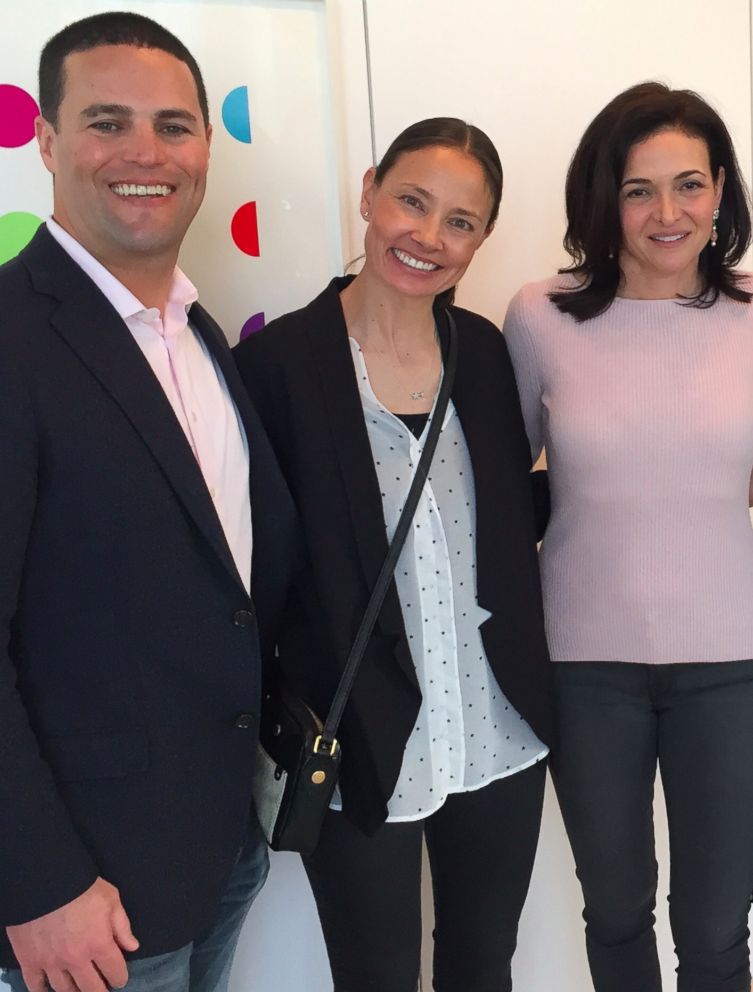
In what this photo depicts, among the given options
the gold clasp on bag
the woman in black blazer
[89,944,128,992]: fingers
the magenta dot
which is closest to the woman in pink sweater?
the woman in black blazer

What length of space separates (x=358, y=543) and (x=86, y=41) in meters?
0.82

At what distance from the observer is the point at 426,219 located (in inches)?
56.3

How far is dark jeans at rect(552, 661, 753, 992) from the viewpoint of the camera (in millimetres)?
1513

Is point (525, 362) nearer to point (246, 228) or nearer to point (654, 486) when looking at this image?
point (654, 486)

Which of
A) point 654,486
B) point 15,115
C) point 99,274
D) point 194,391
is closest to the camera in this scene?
point 99,274

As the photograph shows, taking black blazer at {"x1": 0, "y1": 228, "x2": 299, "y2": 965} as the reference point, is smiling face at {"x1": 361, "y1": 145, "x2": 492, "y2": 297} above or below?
above

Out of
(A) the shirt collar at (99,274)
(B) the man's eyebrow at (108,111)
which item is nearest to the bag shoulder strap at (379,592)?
(A) the shirt collar at (99,274)

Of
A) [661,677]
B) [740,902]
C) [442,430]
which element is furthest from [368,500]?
[740,902]

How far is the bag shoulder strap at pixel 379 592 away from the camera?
4.28 feet

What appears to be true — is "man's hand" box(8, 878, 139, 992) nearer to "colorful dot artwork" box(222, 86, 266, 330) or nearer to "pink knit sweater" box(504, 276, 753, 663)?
"pink knit sweater" box(504, 276, 753, 663)

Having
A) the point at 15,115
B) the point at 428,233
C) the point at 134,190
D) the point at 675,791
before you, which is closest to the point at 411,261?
the point at 428,233

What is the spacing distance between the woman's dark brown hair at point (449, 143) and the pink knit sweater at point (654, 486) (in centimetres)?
35

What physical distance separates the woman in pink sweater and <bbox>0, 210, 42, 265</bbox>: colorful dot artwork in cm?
100

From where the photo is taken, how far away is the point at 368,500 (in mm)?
1359
